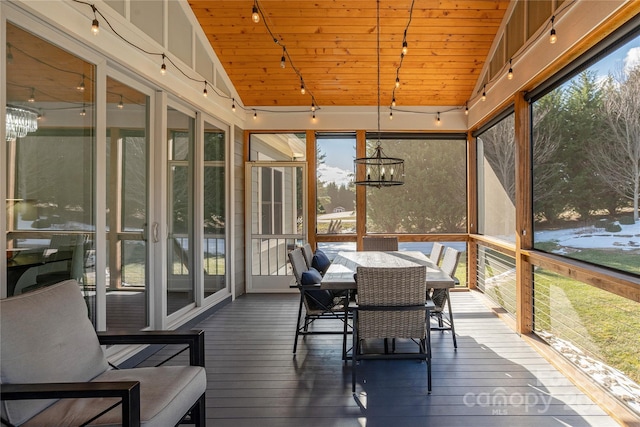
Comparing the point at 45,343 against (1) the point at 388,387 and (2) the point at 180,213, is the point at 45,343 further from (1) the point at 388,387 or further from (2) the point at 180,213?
(2) the point at 180,213

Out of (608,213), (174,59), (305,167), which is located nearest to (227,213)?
(305,167)

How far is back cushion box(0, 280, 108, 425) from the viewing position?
5.19 feet

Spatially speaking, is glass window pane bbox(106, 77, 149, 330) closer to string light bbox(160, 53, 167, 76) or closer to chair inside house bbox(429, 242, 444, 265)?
string light bbox(160, 53, 167, 76)

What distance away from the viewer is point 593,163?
2.85 m

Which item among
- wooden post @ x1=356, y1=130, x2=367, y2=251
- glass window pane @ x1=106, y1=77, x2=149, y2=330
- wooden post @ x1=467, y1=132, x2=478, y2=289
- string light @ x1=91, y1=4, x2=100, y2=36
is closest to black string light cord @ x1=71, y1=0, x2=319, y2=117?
string light @ x1=91, y1=4, x2=100, y2=36

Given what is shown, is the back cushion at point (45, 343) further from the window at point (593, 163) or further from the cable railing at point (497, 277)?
the cable railing at point (497, 277)

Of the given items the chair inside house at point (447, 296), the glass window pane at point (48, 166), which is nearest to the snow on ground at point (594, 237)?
the chair inside house at point (447, 296)

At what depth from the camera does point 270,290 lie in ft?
19.6

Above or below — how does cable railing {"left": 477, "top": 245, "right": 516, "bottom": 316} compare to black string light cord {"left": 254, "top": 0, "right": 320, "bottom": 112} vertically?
below

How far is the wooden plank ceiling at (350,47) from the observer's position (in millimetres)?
4262

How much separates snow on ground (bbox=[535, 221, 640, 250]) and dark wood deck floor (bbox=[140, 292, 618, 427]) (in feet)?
3.53

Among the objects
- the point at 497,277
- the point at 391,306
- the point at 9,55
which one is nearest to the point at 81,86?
the point at 9,55

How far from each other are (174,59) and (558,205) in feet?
13.2

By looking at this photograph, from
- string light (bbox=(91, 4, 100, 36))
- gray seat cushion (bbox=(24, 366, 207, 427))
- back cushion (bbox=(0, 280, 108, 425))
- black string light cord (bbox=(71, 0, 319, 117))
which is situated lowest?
gray seat cushion (bbox=(24, 366, 207, 427))
